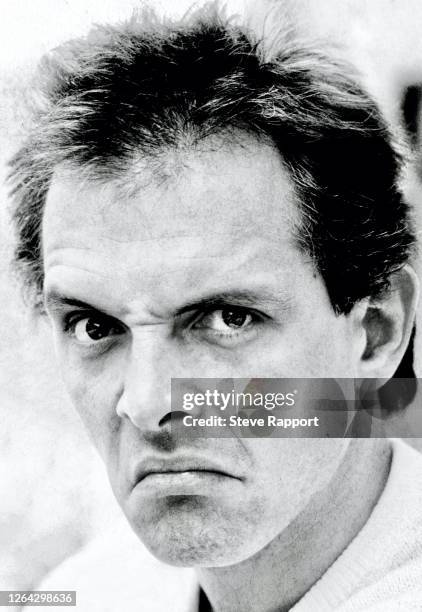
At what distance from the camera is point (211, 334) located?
1002 mm

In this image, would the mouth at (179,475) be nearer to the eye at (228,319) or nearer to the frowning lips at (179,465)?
the frowning lips at (179,465)

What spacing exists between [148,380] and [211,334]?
100mm

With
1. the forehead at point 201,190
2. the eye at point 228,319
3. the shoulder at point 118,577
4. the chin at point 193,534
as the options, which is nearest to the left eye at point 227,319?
the eye at point 228,319

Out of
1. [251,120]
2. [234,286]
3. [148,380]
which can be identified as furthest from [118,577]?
[251,120]

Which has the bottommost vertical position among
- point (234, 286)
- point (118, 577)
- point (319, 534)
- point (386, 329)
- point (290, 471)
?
point (118, 577)

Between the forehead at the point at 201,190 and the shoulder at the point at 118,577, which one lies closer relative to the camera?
the forehead at the point at 201,190

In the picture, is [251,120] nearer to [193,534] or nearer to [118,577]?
[193,534]

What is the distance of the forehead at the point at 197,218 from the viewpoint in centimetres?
96

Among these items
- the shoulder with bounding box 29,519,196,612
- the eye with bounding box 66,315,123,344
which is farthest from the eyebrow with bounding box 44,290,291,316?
the shoulder with bounding box 29,519,196,612

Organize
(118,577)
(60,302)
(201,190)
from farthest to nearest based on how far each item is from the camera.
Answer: (118,577) < (60,302) < (201,190)

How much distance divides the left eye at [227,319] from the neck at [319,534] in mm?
239

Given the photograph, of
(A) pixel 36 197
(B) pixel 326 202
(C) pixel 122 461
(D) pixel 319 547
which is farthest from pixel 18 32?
(D) pixel 319 547

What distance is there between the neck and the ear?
0.11m

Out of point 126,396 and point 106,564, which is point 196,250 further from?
point 106,564
